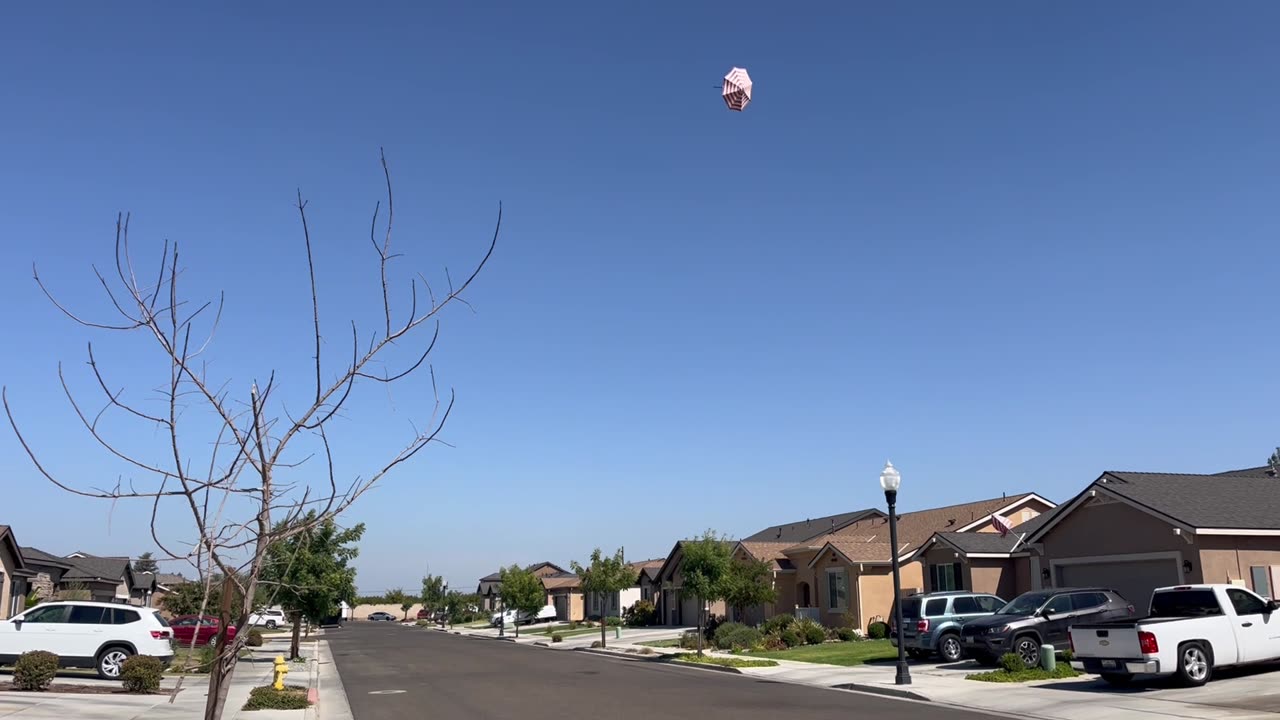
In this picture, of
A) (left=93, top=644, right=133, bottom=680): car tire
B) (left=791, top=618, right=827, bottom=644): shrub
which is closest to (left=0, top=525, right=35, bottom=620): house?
(left=93, top=644, right=133, bottom=680): car tire

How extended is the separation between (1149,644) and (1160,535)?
36.1 feet

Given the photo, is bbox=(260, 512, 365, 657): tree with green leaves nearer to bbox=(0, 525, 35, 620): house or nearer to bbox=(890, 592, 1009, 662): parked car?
bbox=(0, 525, 35, 620): house

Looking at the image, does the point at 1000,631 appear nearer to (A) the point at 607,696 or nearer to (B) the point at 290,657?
(A) the point at 607,696

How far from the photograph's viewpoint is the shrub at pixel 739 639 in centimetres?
3722

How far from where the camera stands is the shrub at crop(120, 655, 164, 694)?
2061 cm

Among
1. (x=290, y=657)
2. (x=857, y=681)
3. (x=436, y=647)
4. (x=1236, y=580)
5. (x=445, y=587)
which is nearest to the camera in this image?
(x=857, y=681)

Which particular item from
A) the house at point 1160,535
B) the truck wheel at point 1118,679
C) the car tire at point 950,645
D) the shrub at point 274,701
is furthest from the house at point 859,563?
the shrub at point 274,701

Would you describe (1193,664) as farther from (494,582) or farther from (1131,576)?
(494,582)

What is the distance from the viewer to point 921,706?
17.9 meters

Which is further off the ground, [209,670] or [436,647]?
[209,670]

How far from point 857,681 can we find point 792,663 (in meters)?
7.41

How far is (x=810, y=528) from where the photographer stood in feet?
216

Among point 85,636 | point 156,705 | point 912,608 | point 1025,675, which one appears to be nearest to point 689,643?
point 912,608

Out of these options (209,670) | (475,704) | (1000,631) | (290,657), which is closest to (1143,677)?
(1000,631)
